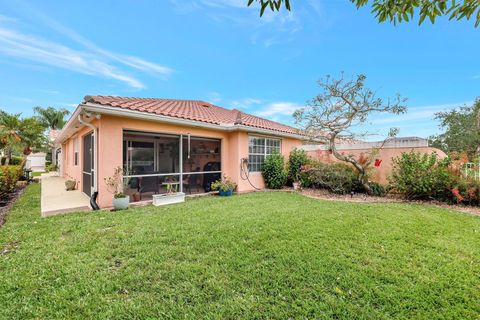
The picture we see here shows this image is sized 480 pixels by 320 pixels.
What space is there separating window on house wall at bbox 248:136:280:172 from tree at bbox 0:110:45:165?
845 inches

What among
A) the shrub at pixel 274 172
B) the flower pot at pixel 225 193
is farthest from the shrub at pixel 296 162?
the flower pot at pixel 225 193

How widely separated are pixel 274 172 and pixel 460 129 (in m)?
21.0

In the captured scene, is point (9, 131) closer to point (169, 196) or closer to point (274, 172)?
point (169, 196)

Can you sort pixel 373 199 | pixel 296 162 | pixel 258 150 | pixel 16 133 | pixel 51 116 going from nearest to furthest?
pixel 373 199 < pixel 258 150 < pixel 296 162 < pixel 16 133 < pixel 51 116

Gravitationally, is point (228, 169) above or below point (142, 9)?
below

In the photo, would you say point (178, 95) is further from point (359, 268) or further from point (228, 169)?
point (359, 268)

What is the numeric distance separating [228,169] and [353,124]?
6.31 metres

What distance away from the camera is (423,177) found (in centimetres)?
796

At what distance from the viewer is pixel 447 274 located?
10.6ft

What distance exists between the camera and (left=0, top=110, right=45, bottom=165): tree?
1853 cm

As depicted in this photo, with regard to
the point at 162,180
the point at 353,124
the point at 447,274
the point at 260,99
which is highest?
the point at 260,99

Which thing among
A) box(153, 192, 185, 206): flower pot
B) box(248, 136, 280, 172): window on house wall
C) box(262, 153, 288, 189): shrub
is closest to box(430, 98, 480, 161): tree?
box(262, 153, 288, 189): shrub

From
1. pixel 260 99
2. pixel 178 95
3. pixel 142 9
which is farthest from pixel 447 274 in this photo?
pixel 178 95

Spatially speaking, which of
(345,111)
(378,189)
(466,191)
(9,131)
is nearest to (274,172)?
(345,111)
